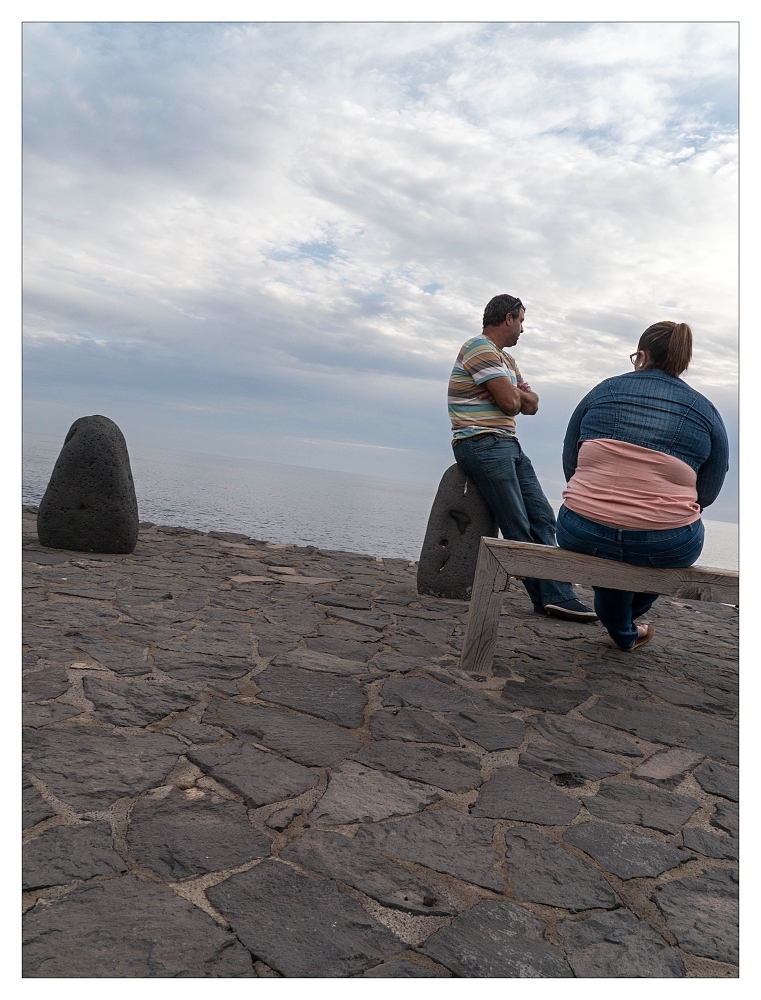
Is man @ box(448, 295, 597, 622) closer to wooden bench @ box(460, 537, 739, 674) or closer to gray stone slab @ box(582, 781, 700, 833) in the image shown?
wooden bench @ box(460, 537, 739, 674)

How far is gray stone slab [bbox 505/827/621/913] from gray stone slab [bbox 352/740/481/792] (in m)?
0.38

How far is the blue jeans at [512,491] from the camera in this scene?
18.9 feet

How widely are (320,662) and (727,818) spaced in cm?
213

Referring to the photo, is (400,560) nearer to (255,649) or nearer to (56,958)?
(255,649)

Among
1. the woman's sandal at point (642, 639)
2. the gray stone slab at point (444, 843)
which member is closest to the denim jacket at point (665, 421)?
the woman's sandal at point (642, 639)

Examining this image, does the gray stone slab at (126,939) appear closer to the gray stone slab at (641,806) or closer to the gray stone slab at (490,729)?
the gray stone slab at (641,806)

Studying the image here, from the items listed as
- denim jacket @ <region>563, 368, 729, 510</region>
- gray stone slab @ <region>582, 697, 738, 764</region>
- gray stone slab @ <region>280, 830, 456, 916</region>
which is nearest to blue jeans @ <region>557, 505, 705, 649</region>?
denim jacket @ <region>563, 368, 729, 510</region>

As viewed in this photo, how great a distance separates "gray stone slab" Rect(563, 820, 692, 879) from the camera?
2.27m

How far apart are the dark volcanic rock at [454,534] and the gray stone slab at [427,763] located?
3.22 meters

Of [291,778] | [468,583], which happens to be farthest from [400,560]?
[291,778]

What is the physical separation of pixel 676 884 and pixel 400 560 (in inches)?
252

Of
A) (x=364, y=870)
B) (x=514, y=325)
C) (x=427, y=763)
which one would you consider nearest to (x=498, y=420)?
(x=514, y=325)

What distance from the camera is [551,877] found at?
85.0 inches

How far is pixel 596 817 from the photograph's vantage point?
2572mm
